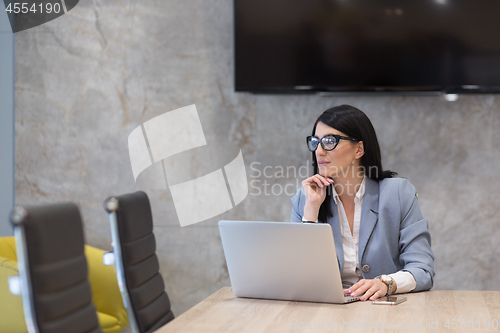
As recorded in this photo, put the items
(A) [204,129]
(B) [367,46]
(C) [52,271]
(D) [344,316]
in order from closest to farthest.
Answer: (C) [52,271], (D) [344,316], (B) [367,46], (A) [204,129]

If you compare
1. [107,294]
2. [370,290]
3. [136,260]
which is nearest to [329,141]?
[370,290]

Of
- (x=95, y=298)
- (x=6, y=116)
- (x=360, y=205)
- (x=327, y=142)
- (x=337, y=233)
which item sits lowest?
(x=95, y=298)

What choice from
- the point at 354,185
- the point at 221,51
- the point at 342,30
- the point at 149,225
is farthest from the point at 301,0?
the point at 149,225

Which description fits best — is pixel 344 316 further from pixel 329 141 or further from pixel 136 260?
pixel 329 141

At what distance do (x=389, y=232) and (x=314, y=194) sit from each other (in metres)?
0.36

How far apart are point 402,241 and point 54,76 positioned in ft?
9.12

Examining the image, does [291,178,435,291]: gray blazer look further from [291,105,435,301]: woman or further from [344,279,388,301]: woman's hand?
[344,279,388,301]: woman's hand

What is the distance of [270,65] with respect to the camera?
3303 millimetres

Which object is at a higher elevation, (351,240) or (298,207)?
(298,207)

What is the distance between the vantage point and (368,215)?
216 centimetres

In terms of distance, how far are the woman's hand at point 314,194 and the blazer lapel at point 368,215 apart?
0.18m

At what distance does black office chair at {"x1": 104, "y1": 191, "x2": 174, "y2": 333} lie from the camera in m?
1.66

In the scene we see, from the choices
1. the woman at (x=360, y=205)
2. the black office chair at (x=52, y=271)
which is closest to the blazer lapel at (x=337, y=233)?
the woman at (x=360, y=205)

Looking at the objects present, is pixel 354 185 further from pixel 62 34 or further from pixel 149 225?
pixel 62 34
